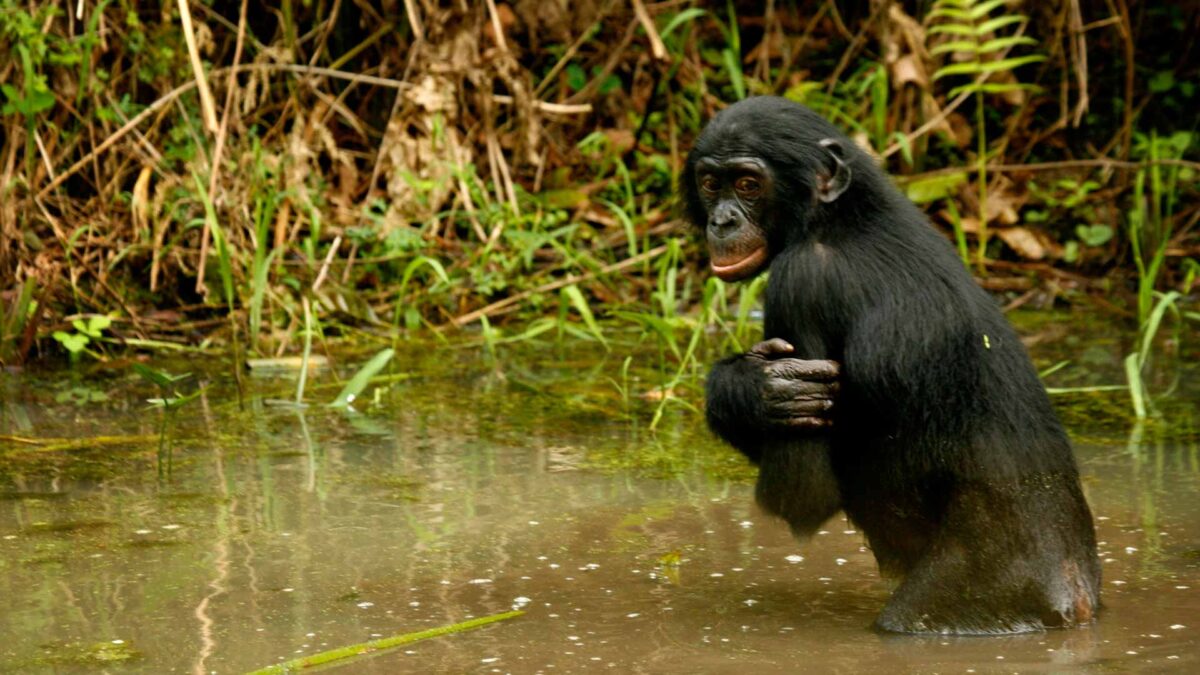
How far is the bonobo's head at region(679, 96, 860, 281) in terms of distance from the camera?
4289mm

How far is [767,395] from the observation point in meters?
4.01

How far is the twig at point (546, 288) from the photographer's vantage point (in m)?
7.96

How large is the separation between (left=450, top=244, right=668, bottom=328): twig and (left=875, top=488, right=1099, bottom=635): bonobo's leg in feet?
13.8

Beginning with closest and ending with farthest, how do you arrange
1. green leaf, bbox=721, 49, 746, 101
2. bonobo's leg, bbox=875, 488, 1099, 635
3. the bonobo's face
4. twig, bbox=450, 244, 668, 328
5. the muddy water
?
1. the muddy water
2. bonobo's leg, bbox=875, 488, 1099, 635
3. the bonobo's face
4. twig, bbox=450, 244, 668, 328
5. green leaf, bbox=721, 49, 746, 101

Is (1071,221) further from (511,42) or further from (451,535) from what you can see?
(451,535)

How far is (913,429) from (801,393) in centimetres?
29

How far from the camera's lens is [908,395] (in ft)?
13.0

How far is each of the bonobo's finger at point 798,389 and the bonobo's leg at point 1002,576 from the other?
42 cm

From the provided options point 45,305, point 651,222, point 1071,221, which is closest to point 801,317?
point 45,305

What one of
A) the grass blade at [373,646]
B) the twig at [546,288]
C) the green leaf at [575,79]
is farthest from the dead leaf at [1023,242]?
the grass blade at [373,646]

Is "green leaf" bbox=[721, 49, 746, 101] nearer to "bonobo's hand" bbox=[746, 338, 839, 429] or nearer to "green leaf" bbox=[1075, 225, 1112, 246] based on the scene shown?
"green leaf" bbox=[1075, 225, 1112, 246]

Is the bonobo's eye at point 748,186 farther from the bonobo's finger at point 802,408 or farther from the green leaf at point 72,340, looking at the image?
the green leaf at point 72,340

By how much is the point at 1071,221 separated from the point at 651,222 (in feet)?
7.98

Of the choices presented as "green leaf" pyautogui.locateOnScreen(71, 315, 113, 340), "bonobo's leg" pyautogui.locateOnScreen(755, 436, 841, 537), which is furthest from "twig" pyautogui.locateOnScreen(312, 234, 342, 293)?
"bonobo's leg" pyautogui.locateOnScreen(755, 436, 841, 537)
